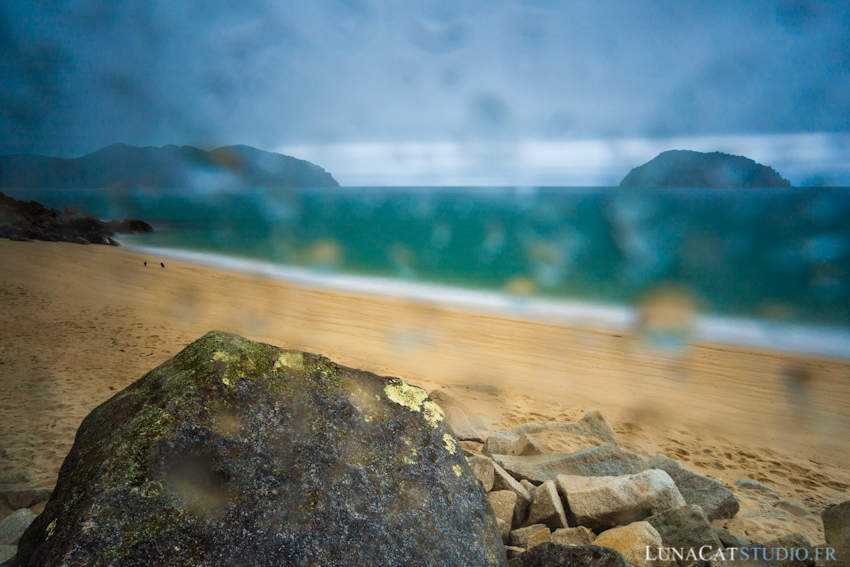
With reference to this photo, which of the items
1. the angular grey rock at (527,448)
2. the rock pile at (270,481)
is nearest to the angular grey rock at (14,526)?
the rock pile at (270,481)

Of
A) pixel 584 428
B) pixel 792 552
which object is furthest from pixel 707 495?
pixel 584 428

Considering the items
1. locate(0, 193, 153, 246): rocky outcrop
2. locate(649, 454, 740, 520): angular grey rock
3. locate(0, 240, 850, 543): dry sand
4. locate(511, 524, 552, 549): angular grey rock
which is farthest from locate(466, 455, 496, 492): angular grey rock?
A: locate(0, 193, 153, 246): rocky outcrop

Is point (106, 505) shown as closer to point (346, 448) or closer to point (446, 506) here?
point (346, 448)

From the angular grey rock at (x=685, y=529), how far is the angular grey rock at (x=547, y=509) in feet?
2.02

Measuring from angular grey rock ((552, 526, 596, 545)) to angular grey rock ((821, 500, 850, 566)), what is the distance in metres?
1.46

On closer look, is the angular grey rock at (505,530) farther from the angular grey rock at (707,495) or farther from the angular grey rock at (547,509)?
the angular grey rock at (707,495)

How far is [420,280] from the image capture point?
75.5 ft

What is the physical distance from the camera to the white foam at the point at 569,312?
1398cm

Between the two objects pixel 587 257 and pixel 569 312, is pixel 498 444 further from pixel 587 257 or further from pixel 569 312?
pixel 587 257

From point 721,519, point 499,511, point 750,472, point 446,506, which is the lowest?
point 750,472

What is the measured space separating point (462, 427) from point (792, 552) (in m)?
3.20

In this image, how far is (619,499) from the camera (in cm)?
330

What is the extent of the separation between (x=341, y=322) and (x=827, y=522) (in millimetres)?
10307

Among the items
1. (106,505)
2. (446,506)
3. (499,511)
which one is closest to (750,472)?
(499,511)
